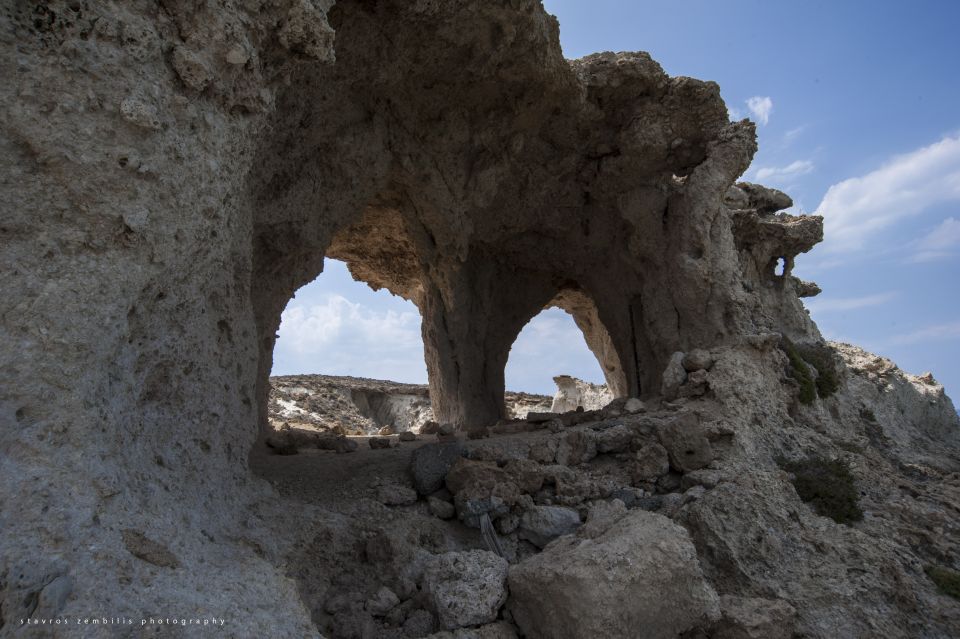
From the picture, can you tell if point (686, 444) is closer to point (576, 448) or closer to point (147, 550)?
point (576, 448)

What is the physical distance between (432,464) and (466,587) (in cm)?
195

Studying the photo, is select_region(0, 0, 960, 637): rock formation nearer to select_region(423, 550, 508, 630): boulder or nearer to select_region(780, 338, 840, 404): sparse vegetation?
select_region(780, 338, 840, 404): sparse vegetation

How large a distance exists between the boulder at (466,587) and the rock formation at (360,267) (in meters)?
0.17

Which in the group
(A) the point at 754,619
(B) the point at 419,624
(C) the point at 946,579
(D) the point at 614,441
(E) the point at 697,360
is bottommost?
(B) the point at 419,624

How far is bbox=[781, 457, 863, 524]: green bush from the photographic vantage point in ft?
19.7

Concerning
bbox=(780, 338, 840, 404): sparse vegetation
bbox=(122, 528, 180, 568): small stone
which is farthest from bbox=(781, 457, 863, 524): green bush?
bbox=(122, 528, 180, 568): small stone

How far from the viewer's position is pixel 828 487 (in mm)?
6285

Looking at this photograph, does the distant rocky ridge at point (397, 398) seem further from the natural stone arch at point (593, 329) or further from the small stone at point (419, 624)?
the small stone at point (419, 624)

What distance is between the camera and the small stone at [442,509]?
545cm

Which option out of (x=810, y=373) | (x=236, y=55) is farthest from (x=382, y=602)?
(x=810, y=373)

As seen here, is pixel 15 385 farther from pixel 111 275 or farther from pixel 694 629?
pixel 694 629

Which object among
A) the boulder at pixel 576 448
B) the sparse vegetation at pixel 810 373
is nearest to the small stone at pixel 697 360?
the sparse vegetation at pixel 810 373

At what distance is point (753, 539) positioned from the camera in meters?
5.02

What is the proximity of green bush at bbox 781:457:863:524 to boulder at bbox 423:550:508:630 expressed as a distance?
381cm
